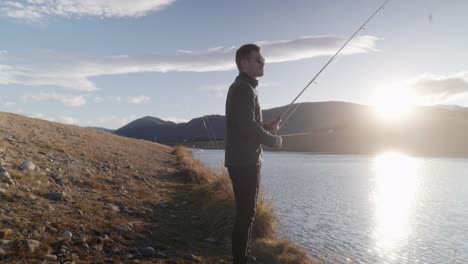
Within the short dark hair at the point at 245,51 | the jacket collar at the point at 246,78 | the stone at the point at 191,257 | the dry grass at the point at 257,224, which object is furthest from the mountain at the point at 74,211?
the short dark hair at the point at 245,51

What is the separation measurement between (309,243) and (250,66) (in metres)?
5.70

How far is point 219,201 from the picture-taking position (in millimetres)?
8914

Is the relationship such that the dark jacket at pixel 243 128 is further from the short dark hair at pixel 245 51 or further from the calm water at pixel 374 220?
the calm water at pixel 374 220

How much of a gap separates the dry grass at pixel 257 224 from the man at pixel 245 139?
140 centimetres

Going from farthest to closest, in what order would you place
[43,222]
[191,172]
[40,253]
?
1. [191,172]
2. [43,222]
3. [40,253]

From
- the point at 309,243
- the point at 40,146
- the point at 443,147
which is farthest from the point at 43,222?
the point at 443,147

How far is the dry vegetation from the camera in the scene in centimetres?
526

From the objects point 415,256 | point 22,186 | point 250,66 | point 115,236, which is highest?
point 250,66

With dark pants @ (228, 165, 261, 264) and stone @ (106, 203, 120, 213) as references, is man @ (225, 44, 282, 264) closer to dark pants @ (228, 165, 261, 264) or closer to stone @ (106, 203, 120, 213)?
dark pants @ (228, 165, 261, 264)

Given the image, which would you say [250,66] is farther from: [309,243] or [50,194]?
[309,243]

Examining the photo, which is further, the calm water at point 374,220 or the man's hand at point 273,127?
the calm water at point 374,220

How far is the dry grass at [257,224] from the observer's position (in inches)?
254

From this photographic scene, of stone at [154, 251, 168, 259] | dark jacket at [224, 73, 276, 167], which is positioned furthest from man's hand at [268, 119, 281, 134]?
stone at [154, 251, 168, 259]

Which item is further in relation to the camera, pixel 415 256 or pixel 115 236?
pixel 415 256
